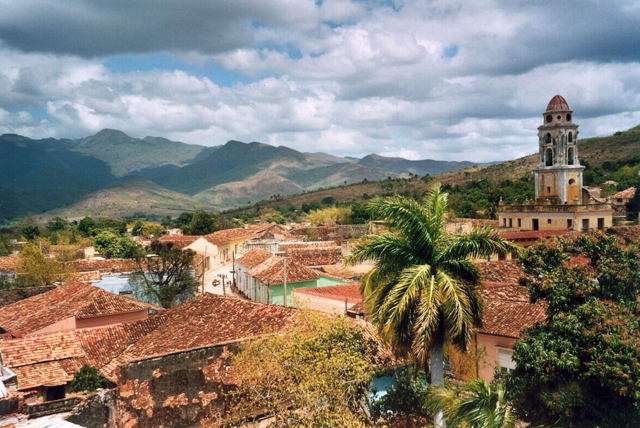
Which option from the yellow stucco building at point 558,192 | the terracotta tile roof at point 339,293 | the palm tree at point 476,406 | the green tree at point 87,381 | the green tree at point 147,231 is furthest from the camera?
the green tree at point 147,231

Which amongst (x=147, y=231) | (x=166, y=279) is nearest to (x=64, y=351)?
(x=166, y=279)

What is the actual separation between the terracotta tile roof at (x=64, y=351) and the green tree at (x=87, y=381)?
0.35 meters

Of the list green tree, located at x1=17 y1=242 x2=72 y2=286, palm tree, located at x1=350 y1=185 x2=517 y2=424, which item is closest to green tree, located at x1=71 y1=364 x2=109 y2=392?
palm tree, located at x1=350 y1=185 x2=517 y2=424

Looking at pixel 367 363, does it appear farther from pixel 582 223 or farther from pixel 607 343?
pixel 582 223

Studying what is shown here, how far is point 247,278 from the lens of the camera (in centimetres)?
4134

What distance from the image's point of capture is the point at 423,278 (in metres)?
10.5

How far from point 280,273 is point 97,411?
20.7 meters

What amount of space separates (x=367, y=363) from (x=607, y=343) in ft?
16.4

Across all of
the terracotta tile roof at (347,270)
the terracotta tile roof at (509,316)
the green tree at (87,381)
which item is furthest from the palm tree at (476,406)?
the terracotta tile roof at (347,270)

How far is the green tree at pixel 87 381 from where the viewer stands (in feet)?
55.3

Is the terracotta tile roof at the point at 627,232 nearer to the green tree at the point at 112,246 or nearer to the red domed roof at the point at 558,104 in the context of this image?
the red domed roof at the point at 558,104

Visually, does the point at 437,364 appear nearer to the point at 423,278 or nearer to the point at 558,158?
the point at 423,278

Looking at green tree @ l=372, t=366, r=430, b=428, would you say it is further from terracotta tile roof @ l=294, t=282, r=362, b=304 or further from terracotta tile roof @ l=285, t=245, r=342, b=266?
terracotta tile roof @ l=285, t=245, r=342, b=266

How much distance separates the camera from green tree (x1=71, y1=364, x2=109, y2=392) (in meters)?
16.8
